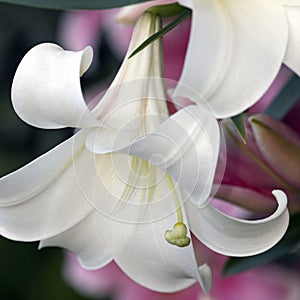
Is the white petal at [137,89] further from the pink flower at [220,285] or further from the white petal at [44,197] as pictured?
the pink flower at [220,285]

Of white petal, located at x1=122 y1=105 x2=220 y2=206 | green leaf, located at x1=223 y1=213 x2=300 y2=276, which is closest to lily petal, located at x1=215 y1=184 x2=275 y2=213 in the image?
green leaf, located at x1=223 y1=213 x2=300 y2=276

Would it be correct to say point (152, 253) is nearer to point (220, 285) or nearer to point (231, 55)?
point (231, 55)

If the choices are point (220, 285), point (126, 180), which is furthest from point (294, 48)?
point (220, 285)

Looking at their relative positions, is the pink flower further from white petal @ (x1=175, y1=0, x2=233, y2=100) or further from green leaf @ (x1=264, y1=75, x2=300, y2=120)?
white petal @ (x1=175, y1=0, x2=233, y2=100)

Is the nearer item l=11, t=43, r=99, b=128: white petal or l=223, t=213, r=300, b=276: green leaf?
l=11, t=43, r=99, b=128: white petal

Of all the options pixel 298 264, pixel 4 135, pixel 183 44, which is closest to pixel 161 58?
pixel 183 44

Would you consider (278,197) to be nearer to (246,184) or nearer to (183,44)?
(246,184)

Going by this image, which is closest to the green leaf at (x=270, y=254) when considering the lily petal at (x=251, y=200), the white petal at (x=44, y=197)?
the lily petal at (x=251, y=200)

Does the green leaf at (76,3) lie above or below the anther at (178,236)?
above
